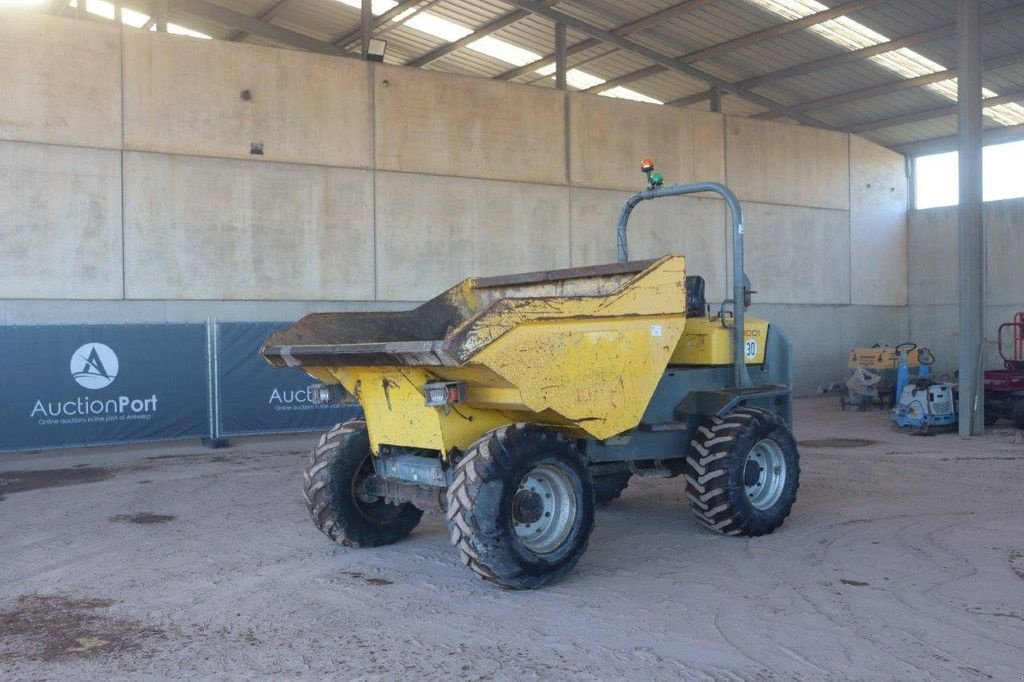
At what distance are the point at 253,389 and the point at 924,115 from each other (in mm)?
17769

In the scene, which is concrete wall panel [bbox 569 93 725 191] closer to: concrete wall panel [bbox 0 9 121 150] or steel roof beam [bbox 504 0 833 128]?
steel roof beam [bbox 504 0 833 128]

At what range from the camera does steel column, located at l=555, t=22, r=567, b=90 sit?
804 inches

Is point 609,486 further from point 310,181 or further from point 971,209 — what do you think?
point 310,181

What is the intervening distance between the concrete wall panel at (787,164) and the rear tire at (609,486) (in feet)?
47.6

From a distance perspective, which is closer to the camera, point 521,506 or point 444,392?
point 444,392

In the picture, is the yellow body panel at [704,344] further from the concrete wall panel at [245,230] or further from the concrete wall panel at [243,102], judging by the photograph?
the concrete wall panel at [243,102]

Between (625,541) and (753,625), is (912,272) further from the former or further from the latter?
(753,625)

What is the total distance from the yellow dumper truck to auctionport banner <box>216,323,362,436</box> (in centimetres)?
750

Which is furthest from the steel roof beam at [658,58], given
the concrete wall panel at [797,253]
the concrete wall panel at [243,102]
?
the concrete wall panel at [243,102]

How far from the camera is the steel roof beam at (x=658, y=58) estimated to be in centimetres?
1980

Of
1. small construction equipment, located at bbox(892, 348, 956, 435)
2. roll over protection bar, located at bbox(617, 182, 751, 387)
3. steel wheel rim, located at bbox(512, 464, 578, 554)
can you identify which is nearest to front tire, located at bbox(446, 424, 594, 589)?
steel wheel rim, located at bbox(512, 464, 578, 554)

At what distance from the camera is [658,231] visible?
21.2 m

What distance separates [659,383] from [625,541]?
1.29 meters

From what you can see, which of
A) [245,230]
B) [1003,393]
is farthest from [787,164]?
[245,230]
